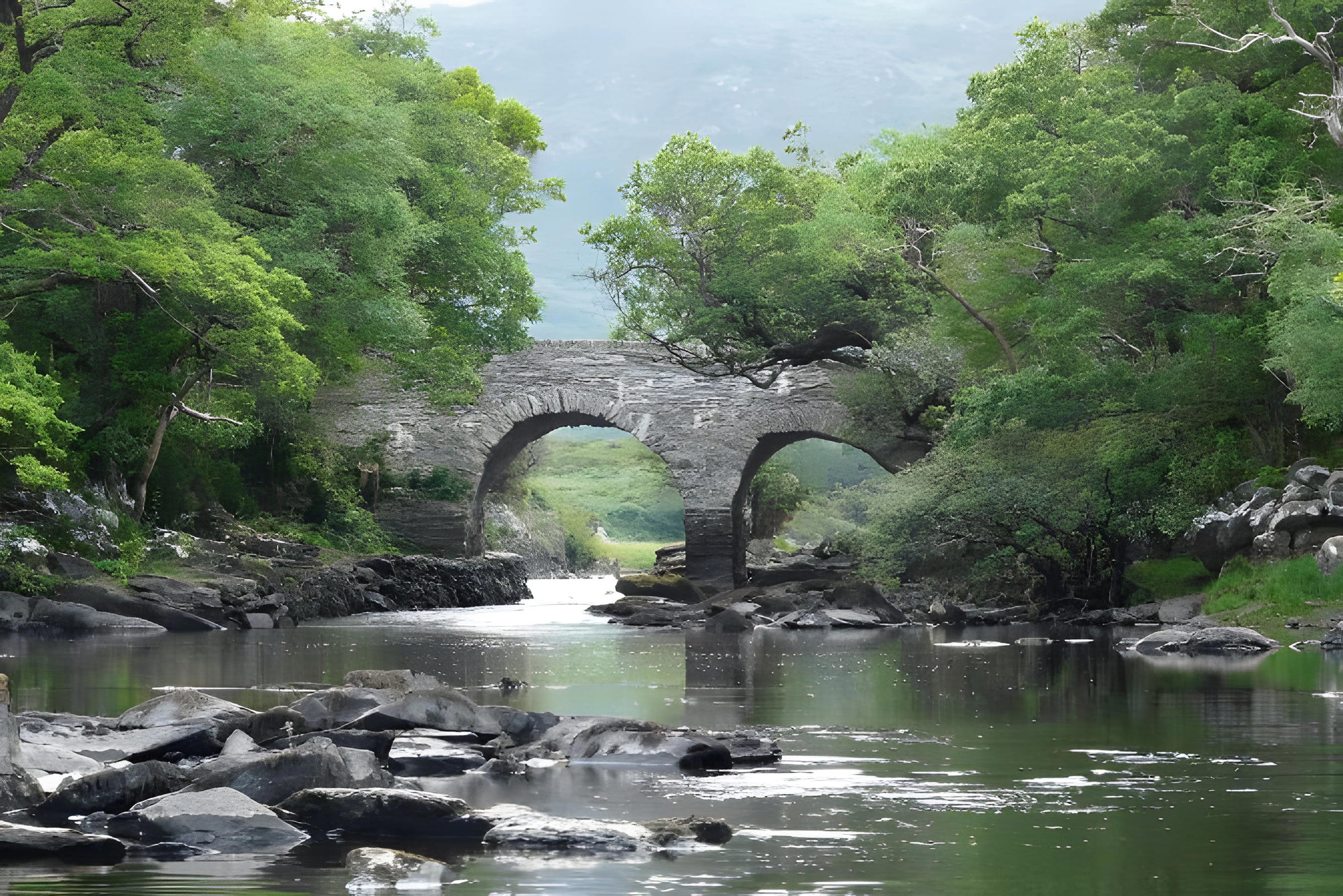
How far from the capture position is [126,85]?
2467cm

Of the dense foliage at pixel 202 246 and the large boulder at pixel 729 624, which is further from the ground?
the dense foliage at pixel 202 246

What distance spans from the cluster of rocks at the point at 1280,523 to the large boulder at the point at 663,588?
1216cm

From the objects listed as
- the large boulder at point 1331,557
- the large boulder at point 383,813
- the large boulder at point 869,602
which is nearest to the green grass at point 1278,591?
the large boulder at point 1331,557

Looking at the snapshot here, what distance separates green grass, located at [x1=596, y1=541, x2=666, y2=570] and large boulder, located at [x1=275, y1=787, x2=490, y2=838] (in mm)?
66603

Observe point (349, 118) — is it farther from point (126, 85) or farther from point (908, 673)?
point (908, 673)

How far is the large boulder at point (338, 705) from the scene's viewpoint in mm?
8875

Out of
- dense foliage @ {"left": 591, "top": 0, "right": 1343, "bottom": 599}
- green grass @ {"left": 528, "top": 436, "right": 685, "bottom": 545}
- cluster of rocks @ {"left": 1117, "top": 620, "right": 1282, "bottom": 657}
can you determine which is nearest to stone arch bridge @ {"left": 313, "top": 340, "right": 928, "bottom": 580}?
dense foliage @ {"left": 591, "top": 0, "right": 1343, "bottom": 599}

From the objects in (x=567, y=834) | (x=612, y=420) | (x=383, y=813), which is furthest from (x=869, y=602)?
(x=567, y=834)

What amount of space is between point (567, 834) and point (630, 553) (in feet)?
246

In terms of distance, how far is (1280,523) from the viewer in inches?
826

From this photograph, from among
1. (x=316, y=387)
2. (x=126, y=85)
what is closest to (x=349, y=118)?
(x=126, y=85)

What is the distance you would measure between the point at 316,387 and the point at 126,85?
41.1ft

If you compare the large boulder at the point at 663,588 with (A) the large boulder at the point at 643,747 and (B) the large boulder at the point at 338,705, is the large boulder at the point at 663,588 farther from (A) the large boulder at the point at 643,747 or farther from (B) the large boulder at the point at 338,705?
(A) the large boulder at the point at 643,747

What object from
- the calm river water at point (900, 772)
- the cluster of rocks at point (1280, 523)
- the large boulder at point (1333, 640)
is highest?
the cluster of rocks at point (1280, 523)
